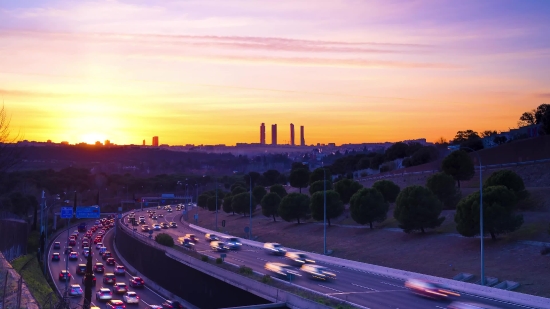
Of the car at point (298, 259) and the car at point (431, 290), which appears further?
the car at point (298, 259)

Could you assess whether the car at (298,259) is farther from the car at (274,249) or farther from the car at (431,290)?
the car at (431,290)

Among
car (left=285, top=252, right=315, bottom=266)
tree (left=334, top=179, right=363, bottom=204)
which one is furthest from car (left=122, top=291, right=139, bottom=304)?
tree (left=334, top=179, right=363, bottom=204)

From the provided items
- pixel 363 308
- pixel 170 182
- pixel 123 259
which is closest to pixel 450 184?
pixel 123 259

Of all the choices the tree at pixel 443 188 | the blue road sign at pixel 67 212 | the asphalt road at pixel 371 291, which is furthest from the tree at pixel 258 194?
the asphalt road at pixel 371 291

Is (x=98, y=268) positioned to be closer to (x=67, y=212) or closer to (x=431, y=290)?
(x=67, y=212)

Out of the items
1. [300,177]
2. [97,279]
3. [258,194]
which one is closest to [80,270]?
[97,279]

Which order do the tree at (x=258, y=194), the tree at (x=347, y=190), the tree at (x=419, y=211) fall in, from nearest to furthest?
the tree at (x=419, y=211) < the tree at (x=347, y=190) < the tree at (x=258, y=194)

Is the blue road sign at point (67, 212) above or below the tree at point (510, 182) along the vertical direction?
below
